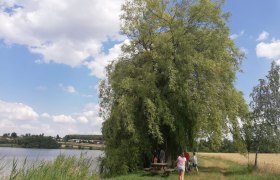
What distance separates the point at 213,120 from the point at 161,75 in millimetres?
5081

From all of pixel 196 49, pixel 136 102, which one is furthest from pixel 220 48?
pixel 136 102

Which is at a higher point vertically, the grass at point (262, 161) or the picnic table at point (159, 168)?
the grass at point (262, 161)

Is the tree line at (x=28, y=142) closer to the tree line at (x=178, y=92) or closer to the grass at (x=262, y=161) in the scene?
the tree line at (x=178, y=92)

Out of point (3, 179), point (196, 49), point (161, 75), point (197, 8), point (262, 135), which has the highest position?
point (197, 8)

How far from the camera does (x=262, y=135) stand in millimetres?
34781

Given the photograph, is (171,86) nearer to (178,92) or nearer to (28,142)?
(178,92)

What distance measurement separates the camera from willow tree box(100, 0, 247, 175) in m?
30.6

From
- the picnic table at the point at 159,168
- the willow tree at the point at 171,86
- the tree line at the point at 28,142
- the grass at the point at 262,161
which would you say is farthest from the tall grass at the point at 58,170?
the tree line at the point at 28,142

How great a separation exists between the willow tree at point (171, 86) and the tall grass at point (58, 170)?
13132 mm

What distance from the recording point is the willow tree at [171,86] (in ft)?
100

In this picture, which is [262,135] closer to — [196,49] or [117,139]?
[196,49]

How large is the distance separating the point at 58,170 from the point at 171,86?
16.7 m

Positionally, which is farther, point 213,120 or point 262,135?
point 262,135

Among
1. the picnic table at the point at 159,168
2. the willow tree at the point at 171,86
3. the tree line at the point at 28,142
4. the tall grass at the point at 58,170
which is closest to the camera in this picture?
the tall grass at the point at 58,170
